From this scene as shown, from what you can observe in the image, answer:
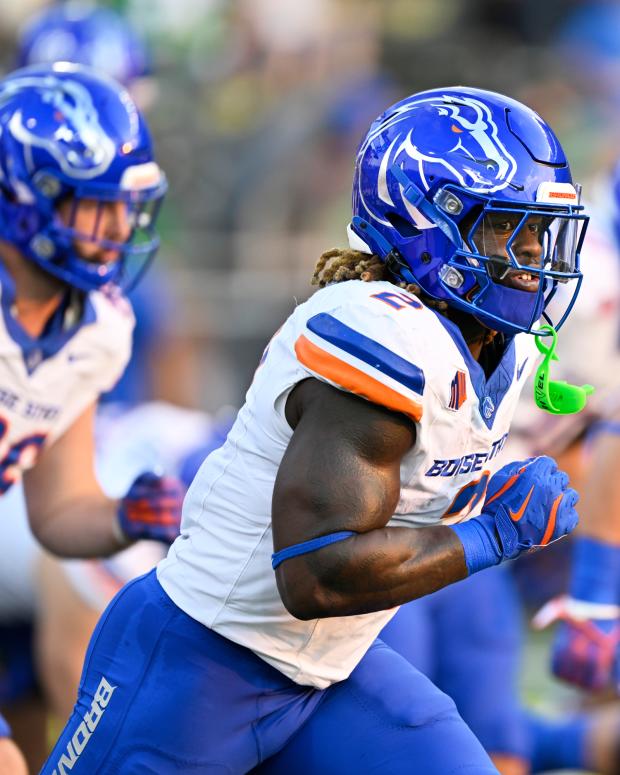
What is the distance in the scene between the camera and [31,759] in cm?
543

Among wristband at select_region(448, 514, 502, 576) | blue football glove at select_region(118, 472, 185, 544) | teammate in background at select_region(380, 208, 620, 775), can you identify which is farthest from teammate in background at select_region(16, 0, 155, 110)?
wristband at select_region(448, 514, 502, 576)

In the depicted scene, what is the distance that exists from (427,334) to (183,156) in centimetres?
848

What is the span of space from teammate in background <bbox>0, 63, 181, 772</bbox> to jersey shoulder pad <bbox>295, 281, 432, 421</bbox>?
156 centimetres

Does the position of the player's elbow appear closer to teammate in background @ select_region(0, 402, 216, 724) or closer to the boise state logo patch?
the boise state logo patch

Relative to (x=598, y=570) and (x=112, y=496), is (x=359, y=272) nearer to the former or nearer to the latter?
(x=598, y=570)

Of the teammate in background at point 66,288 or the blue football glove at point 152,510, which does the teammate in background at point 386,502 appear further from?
the teammate in background at point 66,288

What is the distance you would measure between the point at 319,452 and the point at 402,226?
22.6 inches

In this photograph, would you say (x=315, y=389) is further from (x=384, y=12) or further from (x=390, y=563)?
(x=384, y=12)

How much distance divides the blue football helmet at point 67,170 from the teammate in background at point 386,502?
4.55 ft

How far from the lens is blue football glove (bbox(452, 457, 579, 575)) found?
2.79 m

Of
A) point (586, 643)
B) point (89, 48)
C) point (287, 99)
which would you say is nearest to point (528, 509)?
point (586, 643)

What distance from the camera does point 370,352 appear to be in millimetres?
2654

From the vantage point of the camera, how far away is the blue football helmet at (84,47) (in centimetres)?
712

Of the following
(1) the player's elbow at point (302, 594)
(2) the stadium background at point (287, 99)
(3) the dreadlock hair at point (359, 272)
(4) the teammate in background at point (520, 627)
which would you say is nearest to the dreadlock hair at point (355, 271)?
(3) the dreadlock hair at point (359, 272)
